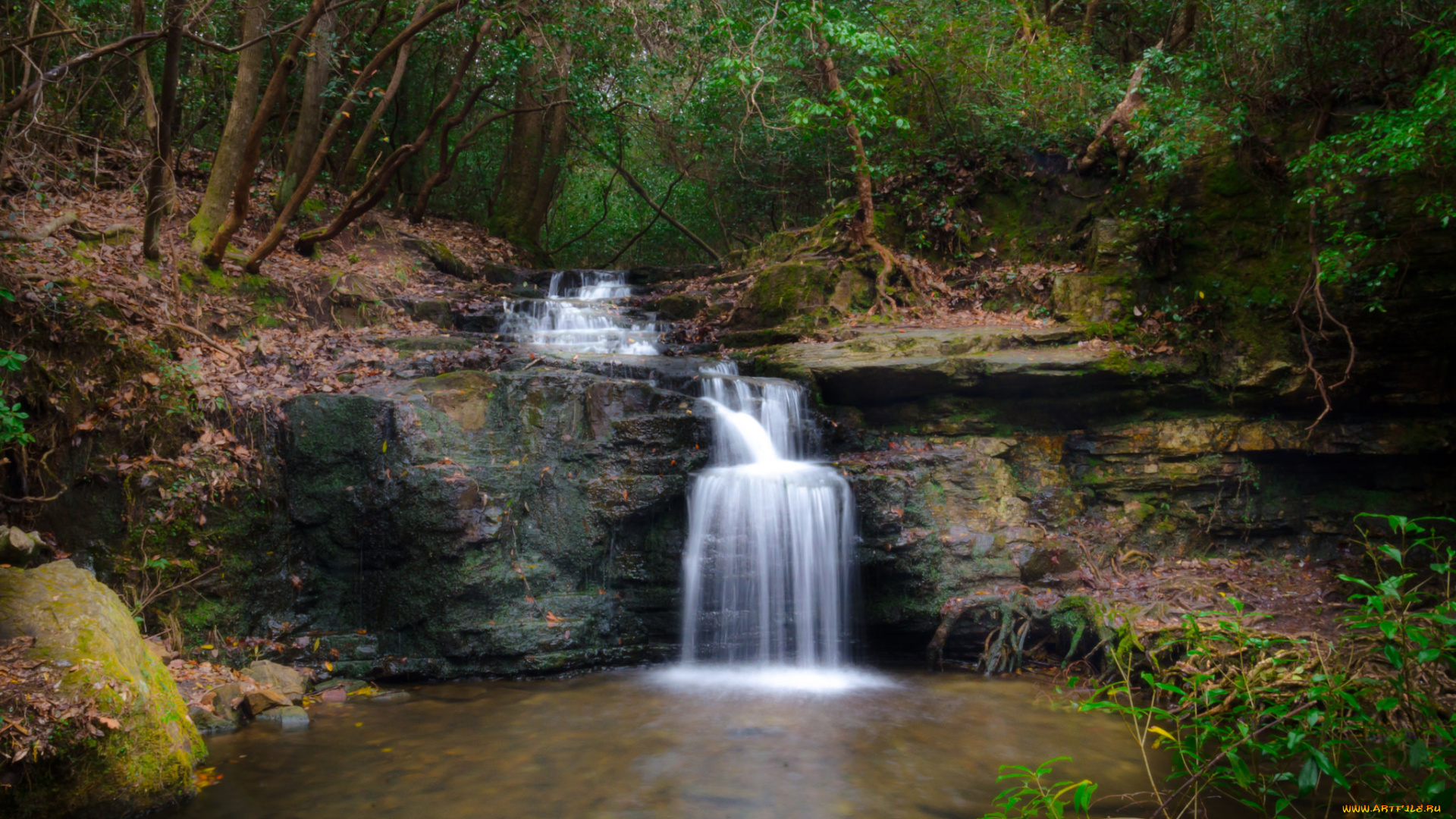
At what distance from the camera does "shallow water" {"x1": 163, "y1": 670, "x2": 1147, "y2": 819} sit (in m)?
4.73

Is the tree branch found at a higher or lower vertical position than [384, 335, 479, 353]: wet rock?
higher

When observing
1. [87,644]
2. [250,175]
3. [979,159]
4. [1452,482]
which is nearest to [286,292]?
[250,175]

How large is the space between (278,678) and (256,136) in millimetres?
5894

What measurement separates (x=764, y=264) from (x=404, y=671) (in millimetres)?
8943

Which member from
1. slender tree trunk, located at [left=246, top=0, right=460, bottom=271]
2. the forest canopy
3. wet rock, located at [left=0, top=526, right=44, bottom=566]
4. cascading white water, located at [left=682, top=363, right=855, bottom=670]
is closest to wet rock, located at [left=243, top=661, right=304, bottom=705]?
wet rock, located at [left=0, top=526, right=44, bottom=566]

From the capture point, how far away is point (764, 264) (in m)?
13.7

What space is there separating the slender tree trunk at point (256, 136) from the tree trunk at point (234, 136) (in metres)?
0.37

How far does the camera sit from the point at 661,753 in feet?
18.2

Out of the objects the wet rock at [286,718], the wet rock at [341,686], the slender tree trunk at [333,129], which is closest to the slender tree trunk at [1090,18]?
the slender tree trunk at [333,129]

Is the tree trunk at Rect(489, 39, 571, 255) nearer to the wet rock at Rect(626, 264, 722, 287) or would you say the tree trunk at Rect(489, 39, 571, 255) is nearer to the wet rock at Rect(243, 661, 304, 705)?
the wet rock at Rect(626, 264, 722, 287)

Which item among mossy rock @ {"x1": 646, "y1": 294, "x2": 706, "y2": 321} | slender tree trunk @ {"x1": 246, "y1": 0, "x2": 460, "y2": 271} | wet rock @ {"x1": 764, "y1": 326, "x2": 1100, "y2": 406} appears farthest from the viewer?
mossy rock @ {"x1": 646, "y1": 294, "x2": 706, "y2": 321}

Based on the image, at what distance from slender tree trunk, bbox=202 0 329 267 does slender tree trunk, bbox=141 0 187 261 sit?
25.3 inches

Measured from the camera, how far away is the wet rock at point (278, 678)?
6263 millimetres

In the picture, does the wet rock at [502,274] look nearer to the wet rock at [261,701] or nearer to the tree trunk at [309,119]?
the tree trunk at [309,119]
